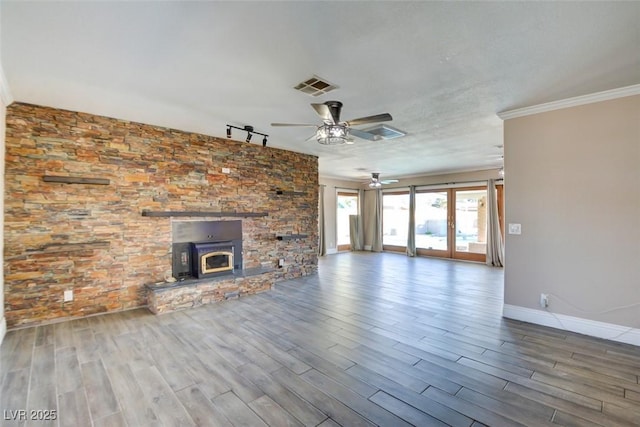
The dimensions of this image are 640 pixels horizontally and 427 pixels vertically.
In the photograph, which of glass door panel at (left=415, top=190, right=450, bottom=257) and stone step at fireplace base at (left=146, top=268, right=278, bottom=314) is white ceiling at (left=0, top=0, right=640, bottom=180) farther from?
glass door panel at (left=415, top=190, right=450, bottom=257)

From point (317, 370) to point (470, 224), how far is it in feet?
24.6

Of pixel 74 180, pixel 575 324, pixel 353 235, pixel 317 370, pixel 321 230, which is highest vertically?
pixel 74 180

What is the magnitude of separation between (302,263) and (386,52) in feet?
15.5

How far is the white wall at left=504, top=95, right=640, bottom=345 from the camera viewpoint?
3041 mm

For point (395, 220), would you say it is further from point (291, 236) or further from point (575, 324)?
point (575, 324)

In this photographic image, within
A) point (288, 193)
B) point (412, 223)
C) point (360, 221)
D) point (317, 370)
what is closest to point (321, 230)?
point (360, 221)

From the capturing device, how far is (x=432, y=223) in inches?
365

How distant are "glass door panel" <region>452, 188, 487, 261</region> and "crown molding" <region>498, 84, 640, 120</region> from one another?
512 cm

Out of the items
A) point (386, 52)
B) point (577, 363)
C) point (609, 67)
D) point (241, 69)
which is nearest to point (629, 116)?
point (609, 67)

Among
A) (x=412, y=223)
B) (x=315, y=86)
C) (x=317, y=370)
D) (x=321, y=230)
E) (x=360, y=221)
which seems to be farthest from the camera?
(x=360, y=221)

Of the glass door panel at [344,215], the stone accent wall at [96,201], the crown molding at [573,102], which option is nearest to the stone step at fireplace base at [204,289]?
the stone accent wall at [96,201]

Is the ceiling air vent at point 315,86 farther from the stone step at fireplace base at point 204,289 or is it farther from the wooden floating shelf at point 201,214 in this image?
the stone step at fireplace base at point 204,289

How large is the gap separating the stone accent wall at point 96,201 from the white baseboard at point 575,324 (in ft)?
14.1

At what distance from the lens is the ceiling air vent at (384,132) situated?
423cm
